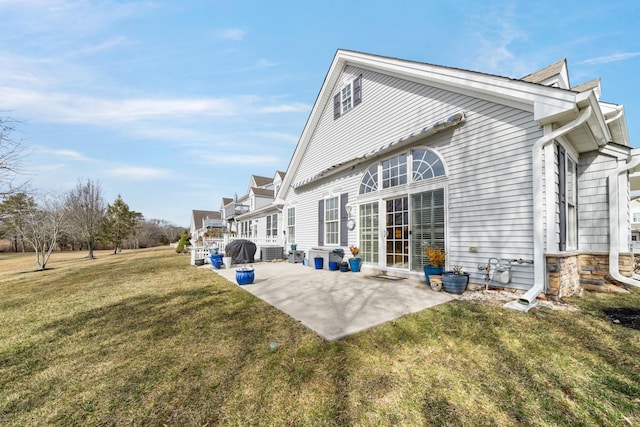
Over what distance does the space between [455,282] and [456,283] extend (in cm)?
3

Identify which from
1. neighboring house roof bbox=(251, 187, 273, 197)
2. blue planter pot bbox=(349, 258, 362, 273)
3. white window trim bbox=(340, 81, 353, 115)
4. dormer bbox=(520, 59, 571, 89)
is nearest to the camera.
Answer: dormer bbox=(520, 59, 571, 89)

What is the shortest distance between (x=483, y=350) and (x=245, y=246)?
1022 centimetres

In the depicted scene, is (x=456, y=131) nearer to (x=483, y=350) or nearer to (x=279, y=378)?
(x=483, y=350)

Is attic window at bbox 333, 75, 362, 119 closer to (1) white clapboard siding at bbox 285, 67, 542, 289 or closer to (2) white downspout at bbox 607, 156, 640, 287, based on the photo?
(1) white clapboard siding at bbox 285, 67, 542, 289

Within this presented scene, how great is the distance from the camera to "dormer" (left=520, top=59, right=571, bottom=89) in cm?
604

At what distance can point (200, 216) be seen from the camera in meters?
42.7

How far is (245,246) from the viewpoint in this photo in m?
11.5

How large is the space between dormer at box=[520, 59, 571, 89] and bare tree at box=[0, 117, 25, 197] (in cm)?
1552

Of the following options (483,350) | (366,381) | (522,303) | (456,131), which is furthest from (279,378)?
(456,131)

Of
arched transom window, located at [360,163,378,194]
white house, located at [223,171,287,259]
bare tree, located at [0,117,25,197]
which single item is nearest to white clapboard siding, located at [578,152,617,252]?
arched transom window, located at [360,163,378,194]

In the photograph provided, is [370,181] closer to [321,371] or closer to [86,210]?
[321,371]

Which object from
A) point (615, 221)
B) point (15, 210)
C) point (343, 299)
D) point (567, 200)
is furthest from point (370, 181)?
point (15, 210)

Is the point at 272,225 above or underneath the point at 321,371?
above

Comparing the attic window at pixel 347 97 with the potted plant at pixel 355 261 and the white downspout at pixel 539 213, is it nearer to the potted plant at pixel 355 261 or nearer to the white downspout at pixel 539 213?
the potted plant at pixel 355 261
